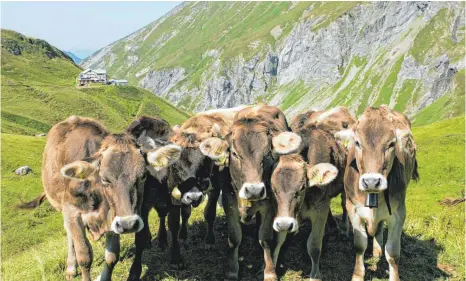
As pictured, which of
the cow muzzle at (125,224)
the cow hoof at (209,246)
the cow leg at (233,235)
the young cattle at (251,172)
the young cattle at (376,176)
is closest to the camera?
the cow muzzle at (125,224)

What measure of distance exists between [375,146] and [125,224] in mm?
4828

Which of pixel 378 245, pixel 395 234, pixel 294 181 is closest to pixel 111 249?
pixel 294 181

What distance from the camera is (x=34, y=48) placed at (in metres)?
166

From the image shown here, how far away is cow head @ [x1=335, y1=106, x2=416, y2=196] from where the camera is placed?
781cm

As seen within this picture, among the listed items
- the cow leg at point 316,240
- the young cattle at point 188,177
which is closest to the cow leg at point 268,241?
the cow leg at point 316,240

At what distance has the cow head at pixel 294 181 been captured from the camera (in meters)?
8.39

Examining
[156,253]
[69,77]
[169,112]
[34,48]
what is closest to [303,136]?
[156,253]

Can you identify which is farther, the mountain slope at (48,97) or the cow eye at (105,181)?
the mountain slope at (48,97)

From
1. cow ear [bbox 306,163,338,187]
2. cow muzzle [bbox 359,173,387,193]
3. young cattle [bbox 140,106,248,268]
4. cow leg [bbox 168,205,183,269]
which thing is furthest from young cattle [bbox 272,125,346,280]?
cow leg [bbox 168,205,183,269]

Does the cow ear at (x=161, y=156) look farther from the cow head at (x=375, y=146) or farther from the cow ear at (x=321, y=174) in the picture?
the cow head at (x=375, y=146)

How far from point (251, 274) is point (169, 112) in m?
117

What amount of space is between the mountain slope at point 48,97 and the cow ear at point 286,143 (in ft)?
234

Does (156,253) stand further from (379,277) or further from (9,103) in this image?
(9,103)

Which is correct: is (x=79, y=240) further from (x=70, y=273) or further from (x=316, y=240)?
(x=316, y=240)
